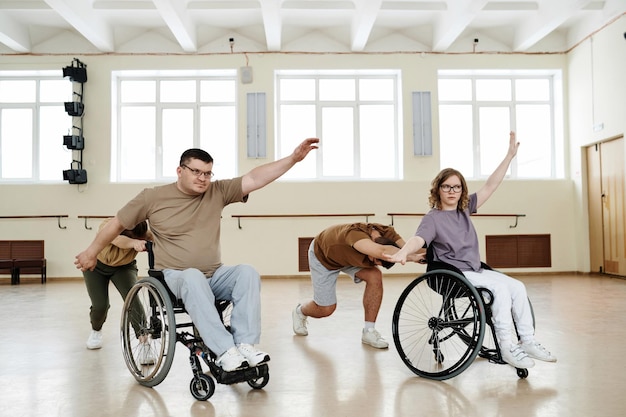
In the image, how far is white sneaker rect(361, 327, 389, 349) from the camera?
3.13 m

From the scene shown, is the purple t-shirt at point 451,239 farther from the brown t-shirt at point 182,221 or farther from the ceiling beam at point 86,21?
the ceiling beam at point 86,21

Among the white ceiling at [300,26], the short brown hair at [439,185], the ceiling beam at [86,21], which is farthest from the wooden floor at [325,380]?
the white ceiling at [300,26]

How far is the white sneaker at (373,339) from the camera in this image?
3.13m

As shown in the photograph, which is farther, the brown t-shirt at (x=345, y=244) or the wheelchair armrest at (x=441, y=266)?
the brown t-shirt at (x=345, y=244)

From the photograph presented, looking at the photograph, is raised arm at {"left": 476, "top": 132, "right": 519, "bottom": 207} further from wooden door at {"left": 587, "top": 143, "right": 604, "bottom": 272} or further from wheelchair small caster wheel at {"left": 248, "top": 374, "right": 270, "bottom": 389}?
wooden door at {"left": 587, "top": 143, "right": 604, "bottom": 272}

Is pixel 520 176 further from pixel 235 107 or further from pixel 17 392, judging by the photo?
pixel 17 392

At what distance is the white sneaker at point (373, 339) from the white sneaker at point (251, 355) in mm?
1094

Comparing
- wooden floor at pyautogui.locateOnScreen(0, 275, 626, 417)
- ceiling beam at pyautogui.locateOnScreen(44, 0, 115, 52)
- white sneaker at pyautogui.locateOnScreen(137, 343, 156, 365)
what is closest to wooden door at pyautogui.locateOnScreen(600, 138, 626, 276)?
wooden floor at pyautogui.locateOnScreen(0, 275, 626, 417)

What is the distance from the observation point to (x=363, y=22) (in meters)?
6.96

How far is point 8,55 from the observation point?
26.1 feet

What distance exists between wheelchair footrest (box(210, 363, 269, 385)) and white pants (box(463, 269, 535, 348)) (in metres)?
1.02

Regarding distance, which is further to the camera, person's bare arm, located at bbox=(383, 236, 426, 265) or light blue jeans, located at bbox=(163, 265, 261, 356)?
→ person's bare arm, located at bbox=(383, 236, 426, 265)

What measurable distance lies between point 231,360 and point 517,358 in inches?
48.2

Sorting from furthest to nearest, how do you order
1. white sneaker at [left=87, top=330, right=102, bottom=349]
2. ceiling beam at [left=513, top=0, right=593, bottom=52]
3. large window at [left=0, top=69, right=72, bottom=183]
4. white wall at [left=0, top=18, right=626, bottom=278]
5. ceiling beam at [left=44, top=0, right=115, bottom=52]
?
large window at [left=0, top=69, right=72, bottom=183] < white wall at [left=0, top=18, right=626, bottom=278] < ceiling beam at [left=513, top=0, right=593, bottom=52] < ceiling beam at [left=44, top=0, right=115, bottom=52] < white sneaker at [left=87, top=330, right=102, bottom=349]
